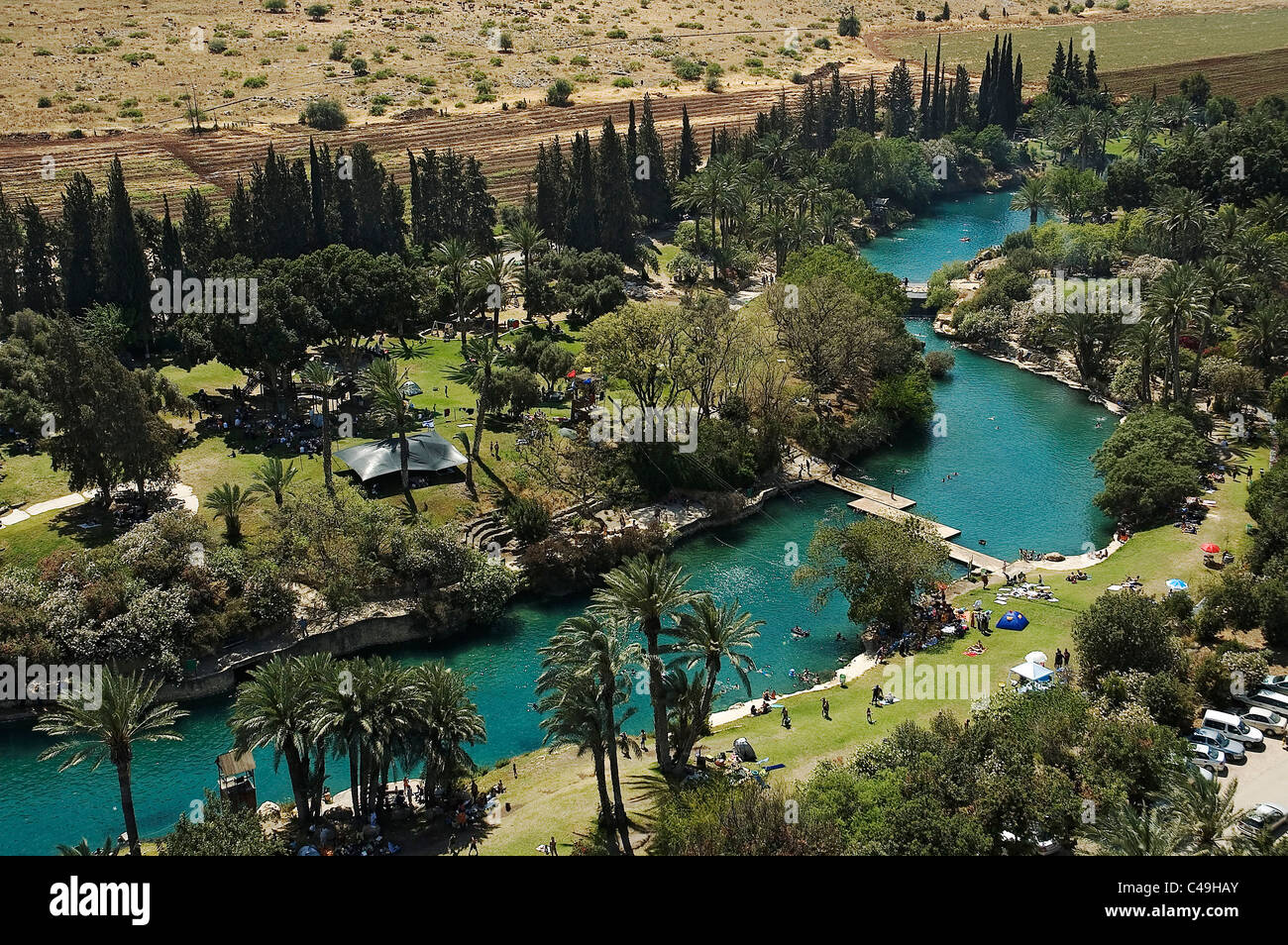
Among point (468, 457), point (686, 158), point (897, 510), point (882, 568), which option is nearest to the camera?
point (882, 568)

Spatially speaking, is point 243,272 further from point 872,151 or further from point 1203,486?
point 872,151

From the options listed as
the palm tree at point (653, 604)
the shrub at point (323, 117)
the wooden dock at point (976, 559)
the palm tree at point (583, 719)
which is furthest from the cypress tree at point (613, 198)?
the palm tree at point (583, 719)

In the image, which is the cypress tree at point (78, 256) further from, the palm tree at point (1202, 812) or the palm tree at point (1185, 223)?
the palm tree at point (1185, 223)

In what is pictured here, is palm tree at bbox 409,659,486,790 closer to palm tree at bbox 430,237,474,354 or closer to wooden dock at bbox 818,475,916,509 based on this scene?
wooden dock at bbox 818,475,916,509

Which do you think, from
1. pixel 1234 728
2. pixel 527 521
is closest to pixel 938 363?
pixel 527 521

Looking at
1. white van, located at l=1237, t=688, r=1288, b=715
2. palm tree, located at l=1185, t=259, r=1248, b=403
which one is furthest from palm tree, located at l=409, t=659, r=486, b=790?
palm tree, located at l=1185, t=259, r=1248, b=403

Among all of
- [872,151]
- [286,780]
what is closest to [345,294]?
[286,780]

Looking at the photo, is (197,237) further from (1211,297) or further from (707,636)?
(1211,297)
